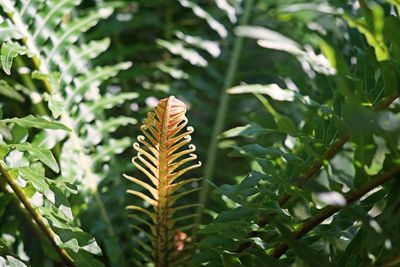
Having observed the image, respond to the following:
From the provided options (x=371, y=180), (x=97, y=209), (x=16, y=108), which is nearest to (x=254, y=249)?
(x=371, y=180)

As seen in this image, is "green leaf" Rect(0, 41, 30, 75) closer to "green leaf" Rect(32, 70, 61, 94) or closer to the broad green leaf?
"green leaf" Rect(32, 70, 61, 94)

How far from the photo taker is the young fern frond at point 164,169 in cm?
64

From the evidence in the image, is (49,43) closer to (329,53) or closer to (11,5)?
(11,5)

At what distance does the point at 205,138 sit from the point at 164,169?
512 mm

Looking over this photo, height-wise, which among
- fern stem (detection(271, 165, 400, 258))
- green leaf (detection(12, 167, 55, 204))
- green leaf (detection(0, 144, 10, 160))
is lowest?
fern stem (detection(271, 165, 400, 258))

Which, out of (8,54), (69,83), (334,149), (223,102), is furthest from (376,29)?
(223,102)

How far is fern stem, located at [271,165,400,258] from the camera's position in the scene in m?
0.55

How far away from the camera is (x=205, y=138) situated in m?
1.20

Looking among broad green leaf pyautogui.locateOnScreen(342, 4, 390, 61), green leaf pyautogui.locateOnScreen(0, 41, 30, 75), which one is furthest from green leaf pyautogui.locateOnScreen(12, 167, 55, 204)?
broad green leaf pyautogui.locateOnScreen(342, 4, 390, 61)

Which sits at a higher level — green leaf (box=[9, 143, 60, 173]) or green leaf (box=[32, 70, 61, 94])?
green leaf (box=[32, 70, 61, 94])

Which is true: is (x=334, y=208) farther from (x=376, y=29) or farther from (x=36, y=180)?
(x=36, y=180)

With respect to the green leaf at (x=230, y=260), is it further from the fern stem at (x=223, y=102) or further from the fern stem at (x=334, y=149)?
A: the fern stem at (x=223, y=102)

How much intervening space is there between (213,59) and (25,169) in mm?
676

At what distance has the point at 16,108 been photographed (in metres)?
1.00
